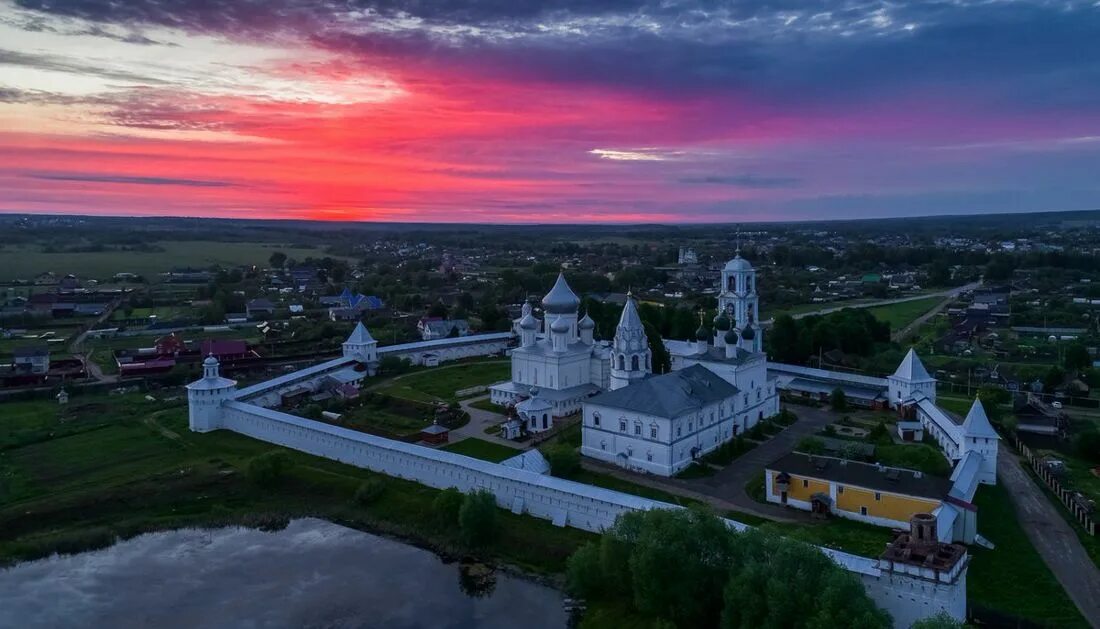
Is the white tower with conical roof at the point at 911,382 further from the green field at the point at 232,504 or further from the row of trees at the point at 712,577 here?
the row of trees at the point at 712,577

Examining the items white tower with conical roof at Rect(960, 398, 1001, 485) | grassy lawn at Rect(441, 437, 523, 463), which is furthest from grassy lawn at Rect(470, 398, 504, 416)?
white tower with conical roof at Rect(960, 398, 1001, 485)

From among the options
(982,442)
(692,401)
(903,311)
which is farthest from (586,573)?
(903,311)

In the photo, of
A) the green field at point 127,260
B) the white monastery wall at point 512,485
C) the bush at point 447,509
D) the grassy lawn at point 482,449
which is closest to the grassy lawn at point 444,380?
the grassy lawn at point 482,449

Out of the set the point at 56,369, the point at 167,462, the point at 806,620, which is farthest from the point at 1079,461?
the point at 56,369

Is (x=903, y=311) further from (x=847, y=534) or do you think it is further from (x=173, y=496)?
(x=173, y=496)

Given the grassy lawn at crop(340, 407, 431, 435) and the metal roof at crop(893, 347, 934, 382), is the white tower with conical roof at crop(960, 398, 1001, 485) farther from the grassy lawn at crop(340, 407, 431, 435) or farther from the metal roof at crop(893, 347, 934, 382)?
the grassy lawn at crop(340, 407, 431, 435)

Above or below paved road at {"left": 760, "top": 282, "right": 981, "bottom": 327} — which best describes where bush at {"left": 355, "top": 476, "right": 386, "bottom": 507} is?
below
